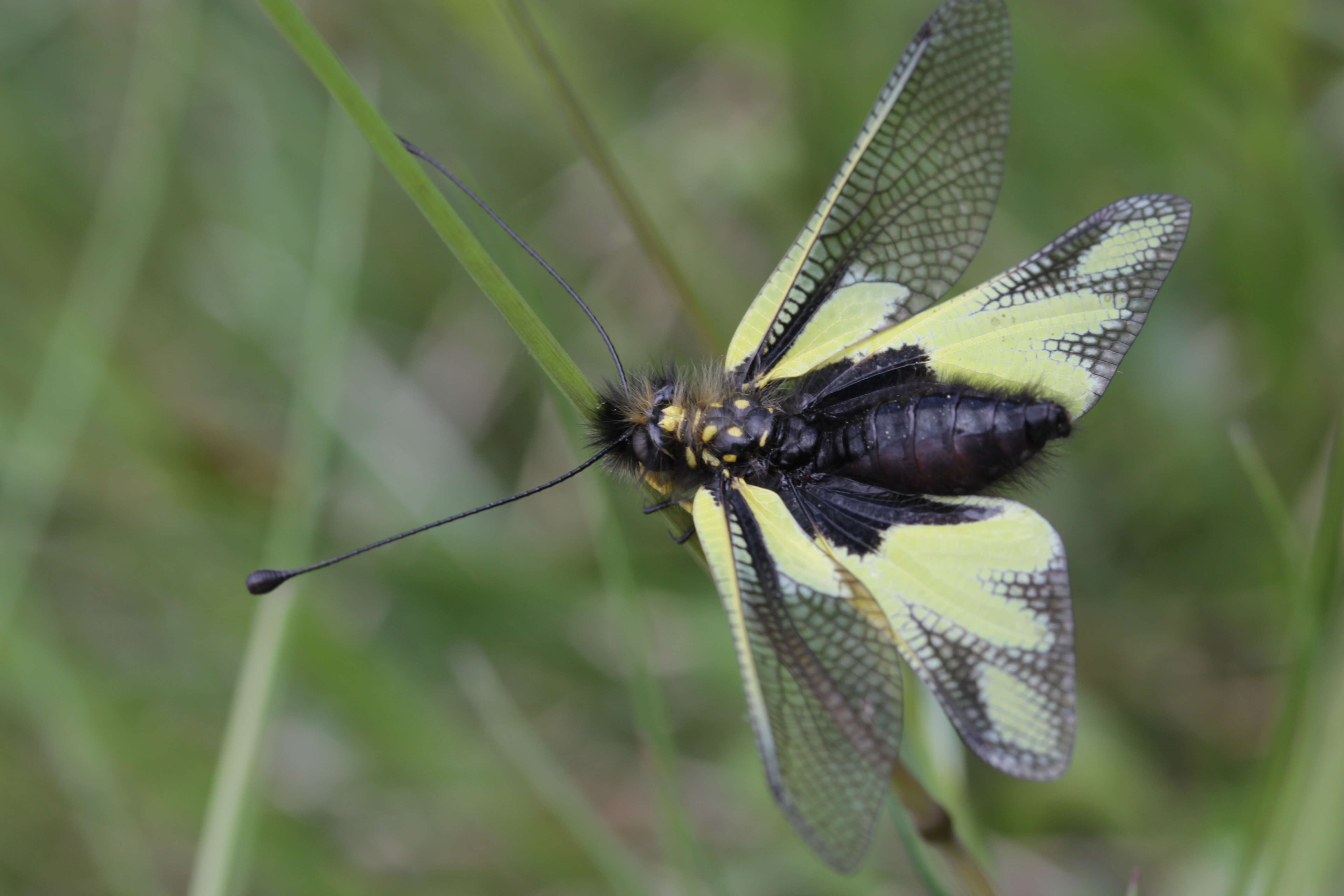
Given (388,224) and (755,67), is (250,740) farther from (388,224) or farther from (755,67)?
(755,67)

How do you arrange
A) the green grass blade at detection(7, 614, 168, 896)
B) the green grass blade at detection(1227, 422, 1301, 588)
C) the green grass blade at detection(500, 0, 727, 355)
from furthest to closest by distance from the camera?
1. the green grass blade at detection(7, 614, 168, 896)
2. the green grass blade at detection(500, 0, 727, 355)
3. the green grass blade at detection(1227, 422, 1301, 588)

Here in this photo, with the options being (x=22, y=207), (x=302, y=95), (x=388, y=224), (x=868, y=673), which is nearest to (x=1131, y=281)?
(x=868, y=673)

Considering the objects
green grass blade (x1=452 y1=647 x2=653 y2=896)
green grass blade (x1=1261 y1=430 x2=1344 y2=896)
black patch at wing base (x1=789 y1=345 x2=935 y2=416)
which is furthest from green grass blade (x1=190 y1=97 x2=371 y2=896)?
green grass blade (x1=1261 y1=430 x2=1344 y2=896)

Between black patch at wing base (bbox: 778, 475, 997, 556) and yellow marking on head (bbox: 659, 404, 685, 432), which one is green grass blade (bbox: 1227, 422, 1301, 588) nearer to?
black patch at wing base (bbox: 778, 475, 997, 556)

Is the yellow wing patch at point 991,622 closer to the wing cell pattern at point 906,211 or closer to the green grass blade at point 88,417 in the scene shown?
the wing cell pattern at point 906,211

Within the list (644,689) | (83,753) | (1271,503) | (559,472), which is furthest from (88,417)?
(1271,503)

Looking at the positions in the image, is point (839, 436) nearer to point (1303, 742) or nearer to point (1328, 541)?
point (1328, 541)

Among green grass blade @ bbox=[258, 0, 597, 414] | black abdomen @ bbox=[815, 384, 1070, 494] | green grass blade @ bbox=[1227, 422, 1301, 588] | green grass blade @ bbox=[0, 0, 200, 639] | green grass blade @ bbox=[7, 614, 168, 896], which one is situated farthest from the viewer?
green grass blade @ bbox=[0, 0, 200, 639]
